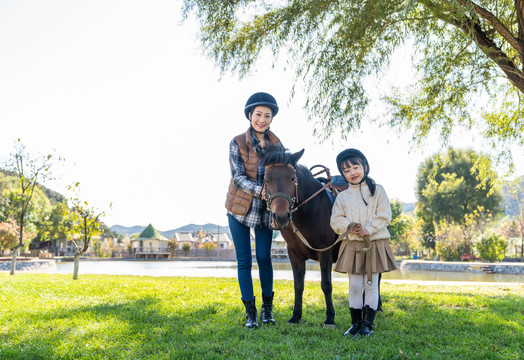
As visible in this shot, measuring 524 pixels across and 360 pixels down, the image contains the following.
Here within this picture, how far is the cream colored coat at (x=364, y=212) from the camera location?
3188mm

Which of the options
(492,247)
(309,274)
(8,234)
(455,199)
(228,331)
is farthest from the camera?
(455,199)

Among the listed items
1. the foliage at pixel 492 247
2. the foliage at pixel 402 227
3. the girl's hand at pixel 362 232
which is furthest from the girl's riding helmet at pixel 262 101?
the foliage at pixel 402 227

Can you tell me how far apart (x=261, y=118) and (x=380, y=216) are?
1366 millimetres

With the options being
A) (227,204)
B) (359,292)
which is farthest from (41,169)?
(359,292)

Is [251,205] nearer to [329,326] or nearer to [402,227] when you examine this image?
[329,326]

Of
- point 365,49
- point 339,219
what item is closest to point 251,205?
point 339,219

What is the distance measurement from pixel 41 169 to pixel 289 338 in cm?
1450

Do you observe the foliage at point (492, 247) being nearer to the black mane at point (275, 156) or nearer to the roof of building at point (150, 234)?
the black mane at point (275, 156)

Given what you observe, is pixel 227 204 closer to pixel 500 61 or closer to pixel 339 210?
pixel 339 210

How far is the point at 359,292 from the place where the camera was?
3271 millimetres

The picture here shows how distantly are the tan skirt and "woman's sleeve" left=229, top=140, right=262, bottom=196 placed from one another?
95 centimetres

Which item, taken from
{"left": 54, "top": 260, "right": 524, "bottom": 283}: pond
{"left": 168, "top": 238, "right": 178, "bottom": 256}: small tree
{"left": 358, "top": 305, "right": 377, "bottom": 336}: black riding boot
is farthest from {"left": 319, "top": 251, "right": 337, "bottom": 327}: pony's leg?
{"left": 168, "top": 238, "right": 178, "bottom": 256}: small tree

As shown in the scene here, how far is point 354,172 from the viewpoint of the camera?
3.34 metres

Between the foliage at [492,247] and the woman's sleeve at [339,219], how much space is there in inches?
1014
